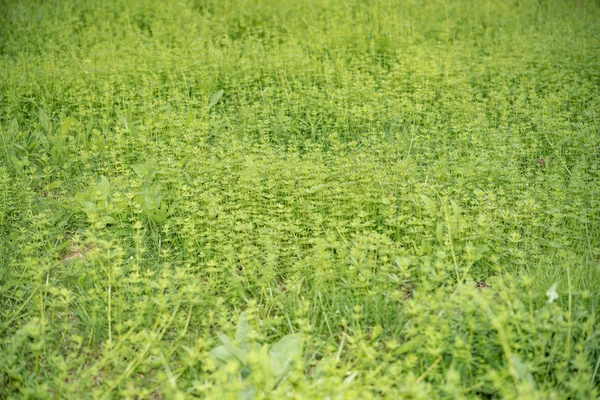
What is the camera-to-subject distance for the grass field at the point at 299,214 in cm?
281

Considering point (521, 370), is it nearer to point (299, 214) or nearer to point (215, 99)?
point (299, 214)

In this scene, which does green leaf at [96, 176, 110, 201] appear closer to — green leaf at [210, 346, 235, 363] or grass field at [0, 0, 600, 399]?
grass field at [0, 0, 600, 399]

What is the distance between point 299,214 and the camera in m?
4.03

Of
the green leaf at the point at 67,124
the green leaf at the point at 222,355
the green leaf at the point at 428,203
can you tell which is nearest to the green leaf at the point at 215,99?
the green leaf at the point at 67,124

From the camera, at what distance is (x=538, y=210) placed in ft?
12.9

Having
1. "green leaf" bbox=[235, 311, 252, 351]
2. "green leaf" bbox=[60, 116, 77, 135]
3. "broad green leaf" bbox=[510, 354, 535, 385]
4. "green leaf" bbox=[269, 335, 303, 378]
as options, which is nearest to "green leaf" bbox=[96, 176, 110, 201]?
"green leaf" bbox=[60, 116, 77, 135]

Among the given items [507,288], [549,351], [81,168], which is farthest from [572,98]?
[81,168]

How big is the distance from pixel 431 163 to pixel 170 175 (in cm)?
210

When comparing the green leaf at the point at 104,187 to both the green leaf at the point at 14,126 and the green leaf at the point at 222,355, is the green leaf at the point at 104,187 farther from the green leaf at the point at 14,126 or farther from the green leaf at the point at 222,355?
the green leaf at the point at 222,355

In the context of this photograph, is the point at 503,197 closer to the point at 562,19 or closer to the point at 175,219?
the point at 175,219

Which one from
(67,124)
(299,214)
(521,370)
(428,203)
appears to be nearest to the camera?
(521,370)

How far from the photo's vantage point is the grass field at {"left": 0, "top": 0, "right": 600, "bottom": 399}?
2812mm

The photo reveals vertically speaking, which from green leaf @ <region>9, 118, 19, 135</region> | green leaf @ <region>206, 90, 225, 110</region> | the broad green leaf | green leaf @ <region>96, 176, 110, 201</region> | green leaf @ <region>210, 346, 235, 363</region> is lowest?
green leaf @ <region>210, 346, 235, 363</region>

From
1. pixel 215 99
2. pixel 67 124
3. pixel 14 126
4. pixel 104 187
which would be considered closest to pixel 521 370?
pixel 104 187
